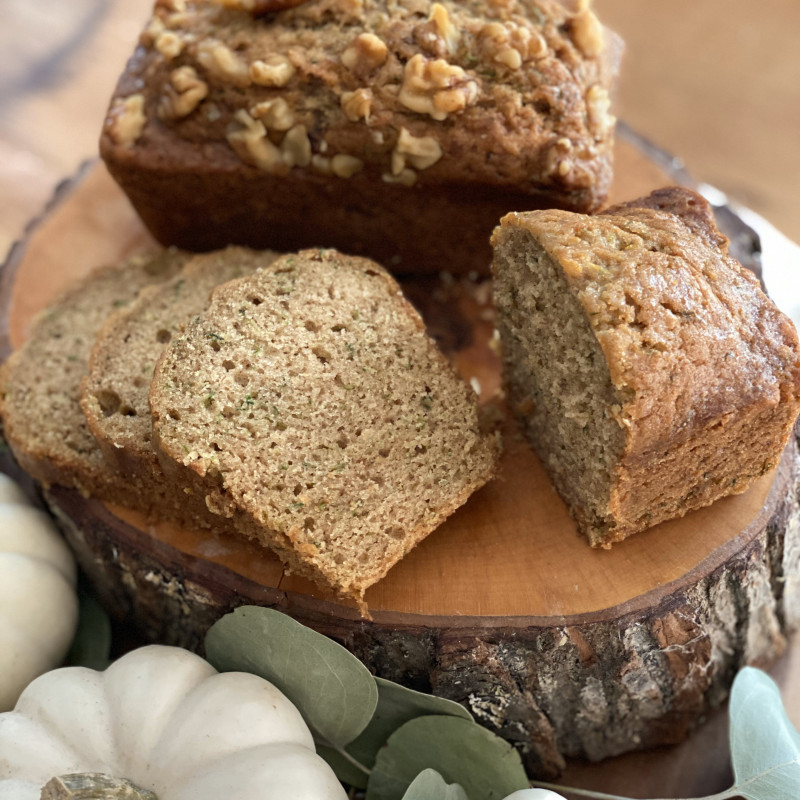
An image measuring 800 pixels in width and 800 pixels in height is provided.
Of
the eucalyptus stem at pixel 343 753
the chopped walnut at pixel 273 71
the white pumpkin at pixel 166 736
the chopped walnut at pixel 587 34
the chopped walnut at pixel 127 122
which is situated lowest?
the eucalyptus stem at pixel 343 753

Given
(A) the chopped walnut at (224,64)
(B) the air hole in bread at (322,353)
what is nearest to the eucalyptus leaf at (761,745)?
(B) the air hole in bread at (322,353)

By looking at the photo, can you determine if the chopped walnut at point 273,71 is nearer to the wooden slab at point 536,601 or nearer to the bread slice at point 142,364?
the bread slice at point 142,364

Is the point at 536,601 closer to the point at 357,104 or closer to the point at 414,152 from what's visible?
the point at 414,152

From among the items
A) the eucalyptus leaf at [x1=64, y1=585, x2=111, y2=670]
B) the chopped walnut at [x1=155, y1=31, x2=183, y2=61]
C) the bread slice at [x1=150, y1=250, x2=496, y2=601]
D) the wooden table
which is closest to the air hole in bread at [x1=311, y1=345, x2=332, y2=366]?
the bread slice at [x1=150, y1=250, x2=496, y2=601]

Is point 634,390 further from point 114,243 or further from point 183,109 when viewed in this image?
point 114,243

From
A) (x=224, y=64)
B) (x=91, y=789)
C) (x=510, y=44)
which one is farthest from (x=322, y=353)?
(x=91, y=789)

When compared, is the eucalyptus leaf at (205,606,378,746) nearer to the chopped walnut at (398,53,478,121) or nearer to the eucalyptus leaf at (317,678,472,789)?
the eucalyptus leaf at (317,678,472,789)
